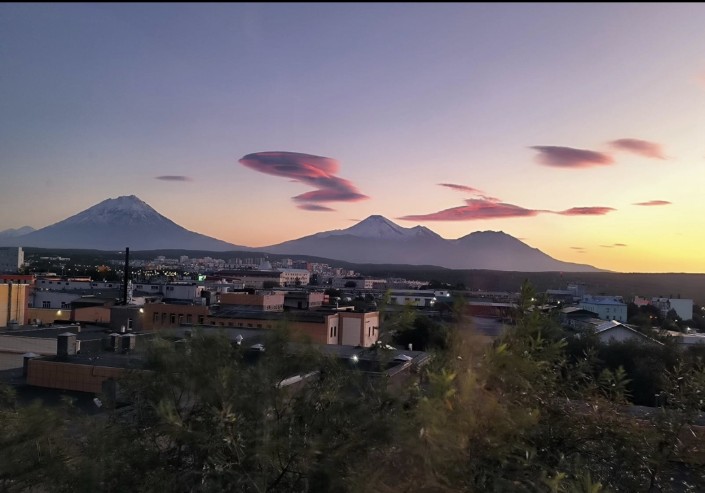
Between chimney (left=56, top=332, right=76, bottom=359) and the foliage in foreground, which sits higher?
the foliage in foreground

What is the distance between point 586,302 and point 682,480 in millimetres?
61117

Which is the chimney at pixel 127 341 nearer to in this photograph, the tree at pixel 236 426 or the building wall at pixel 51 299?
the tree at pixel 236 426

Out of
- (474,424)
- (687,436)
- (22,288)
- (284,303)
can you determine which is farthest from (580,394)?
(284,303)

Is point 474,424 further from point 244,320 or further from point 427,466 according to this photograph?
point 244,320

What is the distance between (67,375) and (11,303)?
18.7 meters

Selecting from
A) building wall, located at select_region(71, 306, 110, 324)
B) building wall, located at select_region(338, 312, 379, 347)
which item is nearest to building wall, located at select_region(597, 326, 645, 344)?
building wall, located at select_region(338, 312, 379, 347)

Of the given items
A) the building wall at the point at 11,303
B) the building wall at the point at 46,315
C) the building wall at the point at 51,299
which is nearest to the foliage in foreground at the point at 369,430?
the building wall at the point at 11,303

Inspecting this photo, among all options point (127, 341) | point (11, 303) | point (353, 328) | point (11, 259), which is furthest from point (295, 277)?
point (127, 341)

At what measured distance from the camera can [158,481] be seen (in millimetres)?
3996

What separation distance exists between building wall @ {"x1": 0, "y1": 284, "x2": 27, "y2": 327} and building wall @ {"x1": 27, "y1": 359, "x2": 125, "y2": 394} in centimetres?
1598

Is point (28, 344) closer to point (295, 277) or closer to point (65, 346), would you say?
point (65, 346)

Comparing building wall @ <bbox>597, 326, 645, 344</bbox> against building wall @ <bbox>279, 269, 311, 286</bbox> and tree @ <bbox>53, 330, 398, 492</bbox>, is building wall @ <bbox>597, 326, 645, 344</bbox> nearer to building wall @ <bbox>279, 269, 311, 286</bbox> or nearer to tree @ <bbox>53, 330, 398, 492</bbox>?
tree @ <bbox>53, 330, 398, 492</bbox>

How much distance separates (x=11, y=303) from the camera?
28.7m

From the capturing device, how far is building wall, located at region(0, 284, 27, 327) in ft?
91.8
